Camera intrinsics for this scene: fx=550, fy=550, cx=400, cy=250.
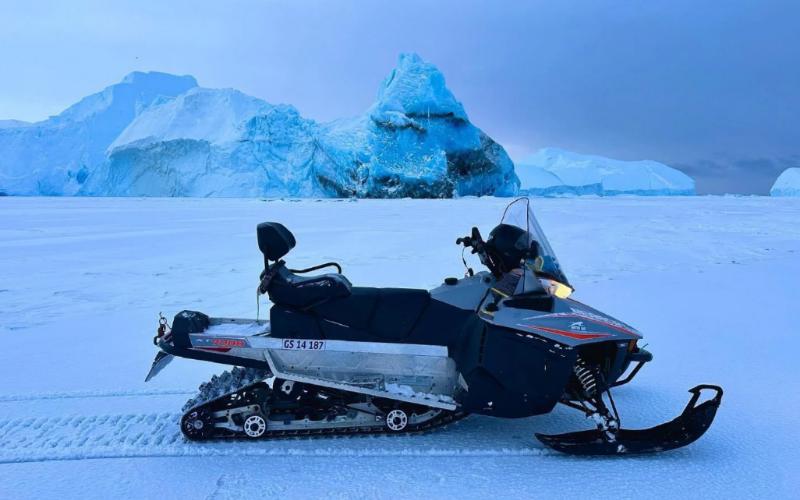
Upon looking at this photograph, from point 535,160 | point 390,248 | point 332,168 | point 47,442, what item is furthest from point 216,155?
point 535,160

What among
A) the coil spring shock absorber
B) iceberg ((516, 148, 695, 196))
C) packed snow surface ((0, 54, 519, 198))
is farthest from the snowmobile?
iceberg ((516, 148, 695, 196))

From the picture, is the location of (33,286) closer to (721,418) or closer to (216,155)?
(721,418)

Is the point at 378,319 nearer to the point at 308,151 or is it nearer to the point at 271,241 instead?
the point at 271,241

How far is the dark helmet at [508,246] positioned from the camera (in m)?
2.69

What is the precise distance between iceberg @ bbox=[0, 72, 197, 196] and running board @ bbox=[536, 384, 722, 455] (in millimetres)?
53484

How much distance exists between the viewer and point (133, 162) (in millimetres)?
42688

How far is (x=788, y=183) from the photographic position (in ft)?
236

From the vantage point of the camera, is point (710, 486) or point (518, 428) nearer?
point (710, 486)

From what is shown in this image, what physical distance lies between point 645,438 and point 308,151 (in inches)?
1406

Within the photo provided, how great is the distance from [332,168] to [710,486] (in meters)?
36.2

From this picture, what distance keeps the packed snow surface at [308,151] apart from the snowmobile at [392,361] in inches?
1371

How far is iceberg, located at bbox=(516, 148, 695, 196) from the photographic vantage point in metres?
60.4

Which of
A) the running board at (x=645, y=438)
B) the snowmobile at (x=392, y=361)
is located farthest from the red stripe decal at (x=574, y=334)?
the running board at (x=645, y=438)

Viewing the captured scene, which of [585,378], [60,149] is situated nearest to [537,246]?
[585,378]
